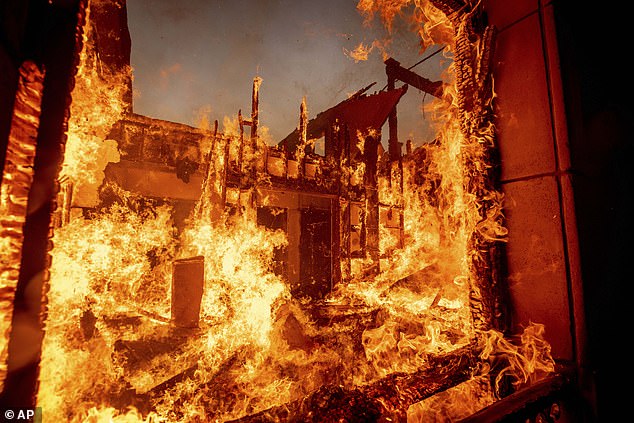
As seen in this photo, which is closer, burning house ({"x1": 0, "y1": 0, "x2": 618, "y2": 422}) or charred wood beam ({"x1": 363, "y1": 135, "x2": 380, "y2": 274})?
burning house ({"x1": 0, "y1": 0, "x2": 618, "y2": 422})

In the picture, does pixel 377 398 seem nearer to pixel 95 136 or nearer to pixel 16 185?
pixel 16 185

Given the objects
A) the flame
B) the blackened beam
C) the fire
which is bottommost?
the fire

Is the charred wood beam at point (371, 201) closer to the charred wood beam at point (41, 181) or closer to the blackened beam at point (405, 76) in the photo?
A: the blackened beam at point (405, 76)

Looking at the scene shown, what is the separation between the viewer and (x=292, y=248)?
16.0m

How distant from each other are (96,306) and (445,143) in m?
12.7

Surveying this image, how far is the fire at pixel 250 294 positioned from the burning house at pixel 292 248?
0.16ft

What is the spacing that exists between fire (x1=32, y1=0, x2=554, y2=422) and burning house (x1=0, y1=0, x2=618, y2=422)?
0.16 ft

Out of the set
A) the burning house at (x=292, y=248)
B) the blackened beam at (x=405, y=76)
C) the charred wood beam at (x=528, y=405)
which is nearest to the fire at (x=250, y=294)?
the burning house at (x=292, y=248)

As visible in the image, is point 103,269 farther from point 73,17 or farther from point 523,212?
point 523,212

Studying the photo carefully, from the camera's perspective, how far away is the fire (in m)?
2.99

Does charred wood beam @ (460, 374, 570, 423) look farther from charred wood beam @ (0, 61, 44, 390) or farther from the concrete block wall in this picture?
charred wood beam @ (0, 61, 44, 390)

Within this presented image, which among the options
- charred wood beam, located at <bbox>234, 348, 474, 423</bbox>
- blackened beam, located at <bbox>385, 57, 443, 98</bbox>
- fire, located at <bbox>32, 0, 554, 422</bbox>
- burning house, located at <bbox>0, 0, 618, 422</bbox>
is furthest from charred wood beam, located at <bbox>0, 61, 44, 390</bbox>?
blackened beam, located at <bbox>385, 57, 443, 98</bbox>

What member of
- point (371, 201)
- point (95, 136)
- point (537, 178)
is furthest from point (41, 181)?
point (371, 201)

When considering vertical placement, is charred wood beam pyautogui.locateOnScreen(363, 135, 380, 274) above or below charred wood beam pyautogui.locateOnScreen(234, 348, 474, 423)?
above
